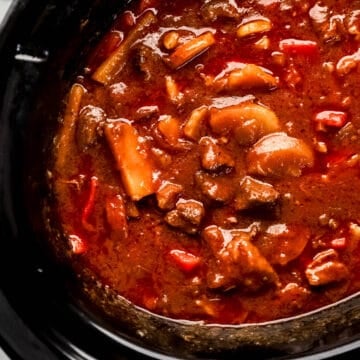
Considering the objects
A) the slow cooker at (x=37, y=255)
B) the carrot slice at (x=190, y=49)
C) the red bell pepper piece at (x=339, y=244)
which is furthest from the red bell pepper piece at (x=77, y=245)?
the red bell pepper piece at (x=339, y=244)

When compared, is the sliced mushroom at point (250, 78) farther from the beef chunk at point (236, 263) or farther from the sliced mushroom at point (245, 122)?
the beef chunk at point (236, 263)

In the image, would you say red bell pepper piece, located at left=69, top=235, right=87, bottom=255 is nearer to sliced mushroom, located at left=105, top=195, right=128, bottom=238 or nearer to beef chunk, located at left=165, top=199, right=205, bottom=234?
sliced mushroom, located at left=105, top=195, right=128, bottom=238

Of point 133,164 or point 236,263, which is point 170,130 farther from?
point 236,263

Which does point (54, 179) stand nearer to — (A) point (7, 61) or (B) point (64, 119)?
(B) point (64, 119)

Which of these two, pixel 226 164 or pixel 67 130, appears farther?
pixel 67 130

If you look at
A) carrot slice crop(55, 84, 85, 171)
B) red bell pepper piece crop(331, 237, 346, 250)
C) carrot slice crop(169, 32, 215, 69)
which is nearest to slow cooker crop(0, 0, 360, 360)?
carrot slice crop(55, 84, 85, 171)

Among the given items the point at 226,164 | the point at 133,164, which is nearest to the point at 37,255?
the point at 133,164

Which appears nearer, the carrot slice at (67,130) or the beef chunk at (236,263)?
the beef chunk at (236,263)
